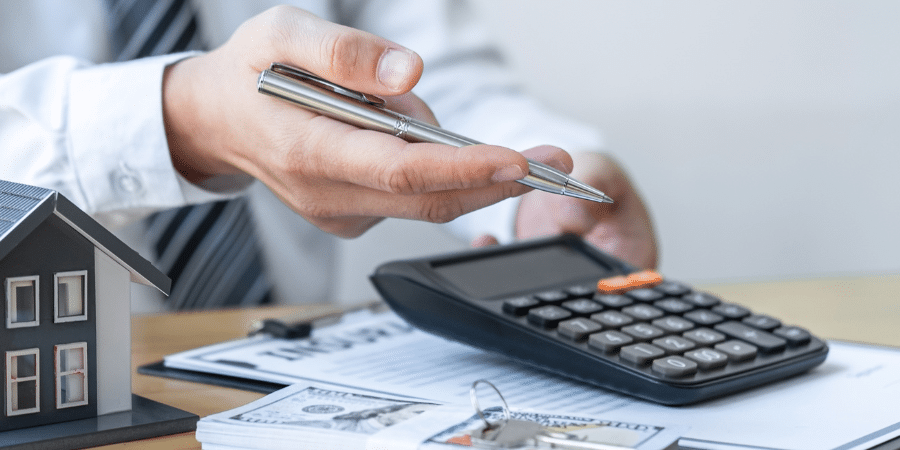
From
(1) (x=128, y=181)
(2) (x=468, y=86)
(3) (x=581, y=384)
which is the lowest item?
(3) (x=581, y=384)

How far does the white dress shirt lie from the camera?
569mm

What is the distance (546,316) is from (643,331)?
0.17 feet

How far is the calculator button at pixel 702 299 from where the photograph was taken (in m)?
0.49

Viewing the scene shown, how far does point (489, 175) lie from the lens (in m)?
0.37

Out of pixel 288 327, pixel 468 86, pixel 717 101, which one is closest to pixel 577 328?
pixel 288 327

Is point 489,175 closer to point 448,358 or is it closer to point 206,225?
point 448,358

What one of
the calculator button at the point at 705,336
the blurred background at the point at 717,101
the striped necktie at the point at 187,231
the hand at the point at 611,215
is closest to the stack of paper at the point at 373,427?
the calculator button at the point at 705,336

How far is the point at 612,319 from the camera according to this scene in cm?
44

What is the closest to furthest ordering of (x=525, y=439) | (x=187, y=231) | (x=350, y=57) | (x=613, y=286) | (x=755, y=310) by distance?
(x=525, y=439), (x=350, y=57), (x=613, y=286), (x=755, y=310), (x=187, y=231)

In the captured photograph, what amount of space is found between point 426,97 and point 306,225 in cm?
24

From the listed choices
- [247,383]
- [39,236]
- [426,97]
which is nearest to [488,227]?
[426,97]

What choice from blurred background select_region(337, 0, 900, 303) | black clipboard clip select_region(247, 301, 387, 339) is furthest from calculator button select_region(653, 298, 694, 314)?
blurred background select_region(337, 0, 900, 303)

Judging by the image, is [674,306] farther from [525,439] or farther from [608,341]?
[525,439]

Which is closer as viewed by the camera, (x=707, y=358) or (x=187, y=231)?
(x=707, y=358)
